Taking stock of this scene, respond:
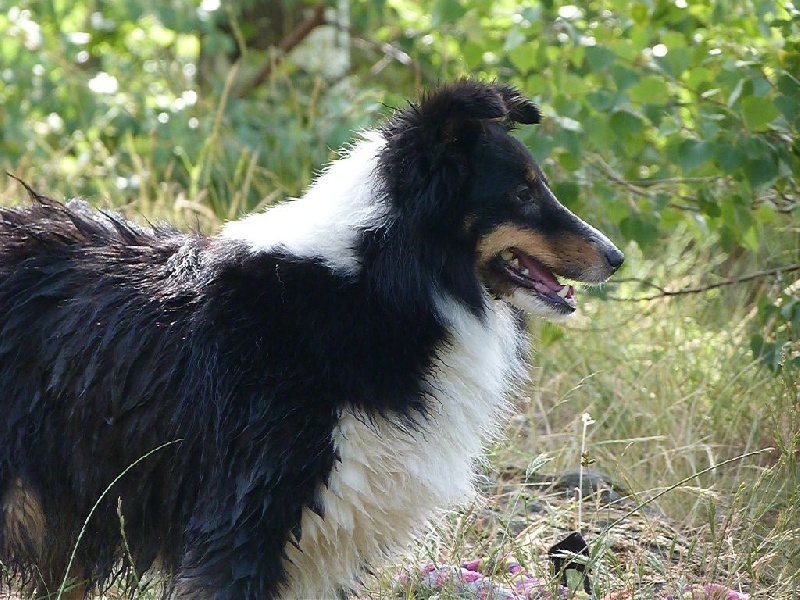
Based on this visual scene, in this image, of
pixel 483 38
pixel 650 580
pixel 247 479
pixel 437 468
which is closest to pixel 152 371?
pixel 247 479

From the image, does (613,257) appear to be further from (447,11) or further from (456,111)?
(447,11)

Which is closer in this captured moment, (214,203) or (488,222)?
(488,222)

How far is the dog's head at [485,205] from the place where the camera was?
276 centimetres

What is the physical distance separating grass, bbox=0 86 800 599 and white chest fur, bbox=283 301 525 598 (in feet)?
0.75

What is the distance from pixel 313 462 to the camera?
8.48 feet

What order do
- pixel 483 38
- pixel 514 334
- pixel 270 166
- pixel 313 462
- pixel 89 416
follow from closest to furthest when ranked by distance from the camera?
pixel 313 462, pixel 89 416, pixel 514 334, pixel 483 38, pixel 270 166

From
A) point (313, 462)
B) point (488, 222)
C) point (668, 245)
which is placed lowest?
point (668, 245)

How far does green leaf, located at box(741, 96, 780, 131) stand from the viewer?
145 inches

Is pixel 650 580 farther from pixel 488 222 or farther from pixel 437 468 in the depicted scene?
pixel 488 222

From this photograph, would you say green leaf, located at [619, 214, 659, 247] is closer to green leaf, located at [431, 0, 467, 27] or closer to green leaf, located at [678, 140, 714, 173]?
green leaf, located at [678, 140, 714, 173]

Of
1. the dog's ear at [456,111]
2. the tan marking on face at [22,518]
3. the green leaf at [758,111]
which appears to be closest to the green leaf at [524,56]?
the green leaf at [758,111]

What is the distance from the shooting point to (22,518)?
9.32 ft

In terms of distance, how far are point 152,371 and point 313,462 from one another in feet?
1.65

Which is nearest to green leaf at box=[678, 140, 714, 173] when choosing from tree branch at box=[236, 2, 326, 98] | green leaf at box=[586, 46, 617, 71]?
green leaf at box=[586, 46, 617, 71]
